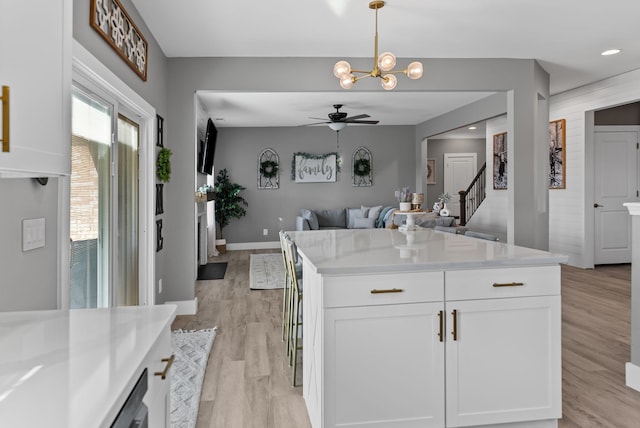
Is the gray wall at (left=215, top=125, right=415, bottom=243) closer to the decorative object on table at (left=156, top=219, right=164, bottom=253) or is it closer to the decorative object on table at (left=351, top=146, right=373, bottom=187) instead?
the decorative object on table at (left=351, top=146, right=373, bottom=187)

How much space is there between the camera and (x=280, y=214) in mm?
9688

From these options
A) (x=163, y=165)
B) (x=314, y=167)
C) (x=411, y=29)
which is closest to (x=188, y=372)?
(x=163, y=165)

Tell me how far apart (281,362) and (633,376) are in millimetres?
2274

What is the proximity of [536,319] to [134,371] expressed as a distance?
6.35 feet

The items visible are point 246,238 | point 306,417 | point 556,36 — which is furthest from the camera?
point 246,238

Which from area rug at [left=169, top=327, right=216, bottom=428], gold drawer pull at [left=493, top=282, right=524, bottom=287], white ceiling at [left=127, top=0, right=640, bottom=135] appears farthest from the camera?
white ceiling at [left=127, top=0, right=640, bottom=135]

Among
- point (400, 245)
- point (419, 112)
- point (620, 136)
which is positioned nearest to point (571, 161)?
point (620, 136)

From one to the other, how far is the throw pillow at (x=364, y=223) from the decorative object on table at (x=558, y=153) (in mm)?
3349

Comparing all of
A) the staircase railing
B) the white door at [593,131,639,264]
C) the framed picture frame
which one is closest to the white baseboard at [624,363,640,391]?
the white door at [593,131,639,264]

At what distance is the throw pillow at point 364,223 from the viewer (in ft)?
29.8

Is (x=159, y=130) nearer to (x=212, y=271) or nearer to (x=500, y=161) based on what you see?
(x=212, y=271)

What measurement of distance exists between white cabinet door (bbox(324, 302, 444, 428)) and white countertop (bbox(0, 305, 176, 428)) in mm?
907

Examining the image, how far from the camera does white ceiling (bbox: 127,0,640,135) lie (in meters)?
3.56

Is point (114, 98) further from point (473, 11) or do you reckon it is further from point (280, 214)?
point (280, 214)
